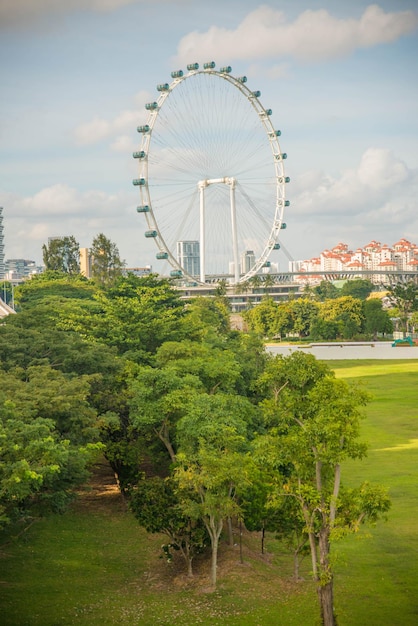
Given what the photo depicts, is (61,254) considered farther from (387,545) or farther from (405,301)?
(387,545)

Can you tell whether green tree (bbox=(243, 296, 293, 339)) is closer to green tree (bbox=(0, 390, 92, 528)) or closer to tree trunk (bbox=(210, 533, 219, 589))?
green tree (bbox=(0, 390, 92, 528))

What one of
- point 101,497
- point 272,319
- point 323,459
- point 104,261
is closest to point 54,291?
point 104,261

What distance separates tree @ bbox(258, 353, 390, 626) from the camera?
20.8 m

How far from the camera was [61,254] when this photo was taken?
128250 mm

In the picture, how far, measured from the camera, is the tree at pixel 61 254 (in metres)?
127

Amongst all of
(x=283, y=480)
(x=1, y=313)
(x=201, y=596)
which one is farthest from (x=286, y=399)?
(x=1, y=313)

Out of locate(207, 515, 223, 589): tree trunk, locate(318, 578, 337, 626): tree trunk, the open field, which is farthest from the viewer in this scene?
locate(207, 515, 223, 589): tree trunk

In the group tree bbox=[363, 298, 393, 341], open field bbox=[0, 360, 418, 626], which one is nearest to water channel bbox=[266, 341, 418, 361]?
tree bbox=[363, 298, 393, 341]

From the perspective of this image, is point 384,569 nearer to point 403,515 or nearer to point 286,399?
point 403,515

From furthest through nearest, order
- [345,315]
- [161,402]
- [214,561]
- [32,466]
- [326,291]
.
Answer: [326,291] → [345,315] → [161,402] → [214,561] → [32,466]

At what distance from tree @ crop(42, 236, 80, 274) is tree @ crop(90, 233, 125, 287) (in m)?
16.8

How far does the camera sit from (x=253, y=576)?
26.2 m

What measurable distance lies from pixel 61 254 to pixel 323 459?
111 metres

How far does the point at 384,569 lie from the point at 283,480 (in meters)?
6.38
